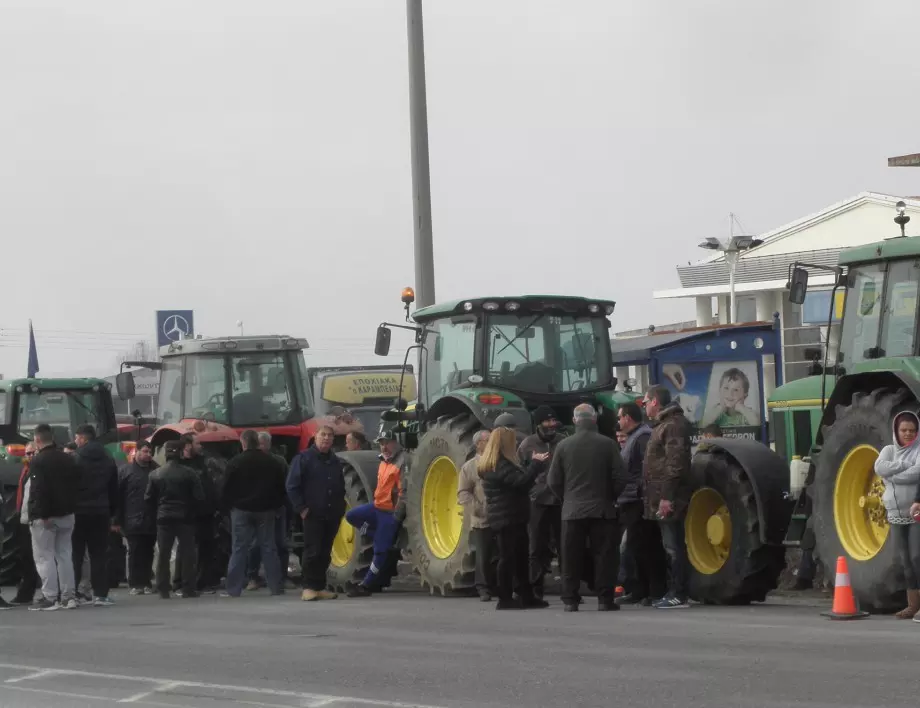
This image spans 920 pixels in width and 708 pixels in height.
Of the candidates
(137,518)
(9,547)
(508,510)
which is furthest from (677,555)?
(9,547)

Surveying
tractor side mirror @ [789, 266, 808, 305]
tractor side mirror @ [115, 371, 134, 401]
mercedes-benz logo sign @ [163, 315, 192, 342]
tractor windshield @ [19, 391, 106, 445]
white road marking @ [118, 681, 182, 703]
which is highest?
mercedes-benz logo sign @ [163, 315, 192, 342]

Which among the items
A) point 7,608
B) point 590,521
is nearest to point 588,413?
point 590,521

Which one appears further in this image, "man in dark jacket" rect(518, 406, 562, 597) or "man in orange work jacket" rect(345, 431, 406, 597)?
"man in orange work jacket" rect(345, 431, 406, 597)

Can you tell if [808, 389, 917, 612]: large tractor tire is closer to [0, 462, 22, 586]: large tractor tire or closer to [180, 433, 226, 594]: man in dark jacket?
[180, 433, 226, 594]: man in dark jacket

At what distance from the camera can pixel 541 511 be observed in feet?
54.0

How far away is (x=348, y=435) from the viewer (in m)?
20.9

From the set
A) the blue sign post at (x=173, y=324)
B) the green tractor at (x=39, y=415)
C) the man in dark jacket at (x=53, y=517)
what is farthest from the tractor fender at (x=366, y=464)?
the blue sign post at (x=173, y=324)

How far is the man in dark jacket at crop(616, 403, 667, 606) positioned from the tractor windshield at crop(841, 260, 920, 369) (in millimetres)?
2244

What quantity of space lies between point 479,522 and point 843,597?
4.00 meters

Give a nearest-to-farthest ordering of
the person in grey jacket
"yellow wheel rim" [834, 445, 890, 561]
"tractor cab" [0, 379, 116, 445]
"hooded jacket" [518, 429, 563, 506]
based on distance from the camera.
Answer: the person in grey jacket
"yellow wheel rim" [834, 445, 890, 561]
"hooded jacket" [518, 429, 563, 506]
"tractor cab" [0, 379, 116, 445]

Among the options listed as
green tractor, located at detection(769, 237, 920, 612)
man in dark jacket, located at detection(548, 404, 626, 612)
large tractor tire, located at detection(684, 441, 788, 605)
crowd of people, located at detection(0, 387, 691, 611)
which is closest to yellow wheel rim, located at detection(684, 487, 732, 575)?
large tractor tire, located at detection(684, 441, 788, 605)

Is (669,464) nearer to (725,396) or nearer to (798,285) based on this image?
(798,285)

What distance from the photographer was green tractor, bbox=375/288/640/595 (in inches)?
696

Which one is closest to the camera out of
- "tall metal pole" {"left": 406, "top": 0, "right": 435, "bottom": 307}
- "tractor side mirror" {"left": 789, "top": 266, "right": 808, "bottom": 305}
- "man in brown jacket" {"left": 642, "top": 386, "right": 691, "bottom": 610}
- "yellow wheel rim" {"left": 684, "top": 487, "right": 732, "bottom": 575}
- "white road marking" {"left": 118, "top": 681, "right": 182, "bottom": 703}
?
"white road marking" {"left": 118, "top": 681, "right": 182, "bottom": 703}
